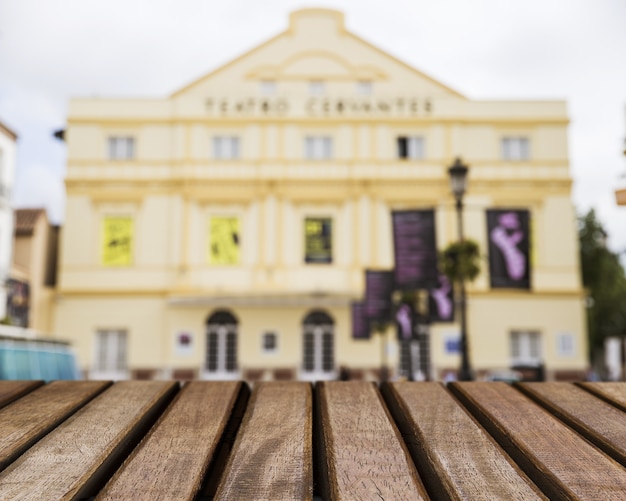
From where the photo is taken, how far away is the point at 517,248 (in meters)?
19.4

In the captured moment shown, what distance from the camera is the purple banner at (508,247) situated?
19312 mm

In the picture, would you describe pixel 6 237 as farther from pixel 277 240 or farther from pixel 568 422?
pixel 568 422

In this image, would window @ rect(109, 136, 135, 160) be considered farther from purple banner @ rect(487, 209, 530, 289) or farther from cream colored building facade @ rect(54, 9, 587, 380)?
purple banner @ rect(487, 209, 530, 289)

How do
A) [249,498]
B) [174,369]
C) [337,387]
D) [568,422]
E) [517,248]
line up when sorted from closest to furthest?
1. [249,498]
2. [568,422]
3. [337,387]
4. [517,248]
5. [174,369]

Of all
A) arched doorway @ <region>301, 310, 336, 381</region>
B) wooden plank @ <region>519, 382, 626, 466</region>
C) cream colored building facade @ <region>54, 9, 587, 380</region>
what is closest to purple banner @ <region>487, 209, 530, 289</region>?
cream colored building facade @ <region>54, 9, 587, 380</region>

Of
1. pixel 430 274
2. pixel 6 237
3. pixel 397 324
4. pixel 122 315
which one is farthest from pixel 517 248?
pixel 122 315

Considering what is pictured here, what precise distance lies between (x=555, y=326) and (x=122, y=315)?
19918mm

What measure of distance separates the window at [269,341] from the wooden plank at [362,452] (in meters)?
33.9

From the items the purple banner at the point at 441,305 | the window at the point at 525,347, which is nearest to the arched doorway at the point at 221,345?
the purple banner at the point at 441,305

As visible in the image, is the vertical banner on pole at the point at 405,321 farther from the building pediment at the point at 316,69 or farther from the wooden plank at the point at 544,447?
the wooden plank at the point at 544,447

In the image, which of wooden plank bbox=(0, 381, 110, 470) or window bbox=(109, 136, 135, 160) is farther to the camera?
window bbox=(109, 136, 135, 160)

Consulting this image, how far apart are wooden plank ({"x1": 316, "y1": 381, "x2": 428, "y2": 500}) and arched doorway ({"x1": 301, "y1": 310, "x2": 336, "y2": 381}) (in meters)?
33.9

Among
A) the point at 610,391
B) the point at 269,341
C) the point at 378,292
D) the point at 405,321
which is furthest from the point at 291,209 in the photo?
the point at 610,391

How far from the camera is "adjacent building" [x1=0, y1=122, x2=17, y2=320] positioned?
1150 inches
